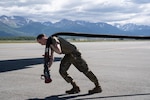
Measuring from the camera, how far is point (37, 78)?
11.6 metres

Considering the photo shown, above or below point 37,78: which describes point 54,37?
above

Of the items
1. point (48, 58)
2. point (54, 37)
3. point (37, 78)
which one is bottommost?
point (37, 78)

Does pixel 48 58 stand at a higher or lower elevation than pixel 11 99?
higher

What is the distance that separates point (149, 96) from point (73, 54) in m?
2.21

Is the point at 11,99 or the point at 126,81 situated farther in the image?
the point at 126,81

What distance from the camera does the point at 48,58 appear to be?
302 inches

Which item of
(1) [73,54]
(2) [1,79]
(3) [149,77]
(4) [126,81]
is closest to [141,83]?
(4) [126,81]

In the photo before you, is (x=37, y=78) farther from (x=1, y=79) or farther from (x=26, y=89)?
(x=26, y=89)

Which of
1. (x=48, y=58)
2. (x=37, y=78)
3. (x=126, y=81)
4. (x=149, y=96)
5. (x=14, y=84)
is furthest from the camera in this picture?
(x=37, y=78)

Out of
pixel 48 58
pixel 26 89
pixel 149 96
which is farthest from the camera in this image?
pixel 26 89

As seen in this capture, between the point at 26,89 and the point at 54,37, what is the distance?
229 cm

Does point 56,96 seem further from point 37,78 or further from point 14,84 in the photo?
point 37,78

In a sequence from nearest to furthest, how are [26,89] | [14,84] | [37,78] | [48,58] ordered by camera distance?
[48,58] → [26,89] → [14,84] → [37,78]

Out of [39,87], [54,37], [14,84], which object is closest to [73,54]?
[54,37]
